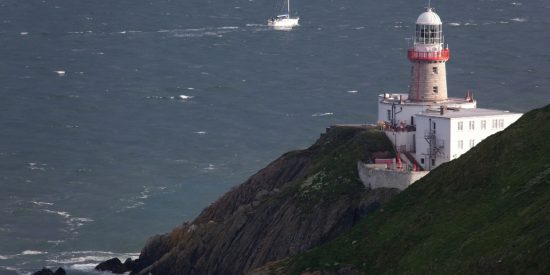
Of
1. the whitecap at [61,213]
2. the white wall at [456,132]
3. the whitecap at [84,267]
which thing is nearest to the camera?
the white wall at [456,132]

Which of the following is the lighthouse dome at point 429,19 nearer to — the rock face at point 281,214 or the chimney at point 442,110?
the chimney at point 442,110

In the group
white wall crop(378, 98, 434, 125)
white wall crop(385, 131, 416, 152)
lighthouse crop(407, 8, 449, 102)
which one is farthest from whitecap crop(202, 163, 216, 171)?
white wall crop(385, 131, 416, 152)

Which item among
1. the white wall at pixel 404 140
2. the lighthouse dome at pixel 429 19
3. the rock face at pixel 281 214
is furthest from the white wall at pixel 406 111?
the lighthouse dome at pixel 429 19

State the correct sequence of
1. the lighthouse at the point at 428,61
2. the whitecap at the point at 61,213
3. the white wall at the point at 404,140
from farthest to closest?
the whitecap at the point at 61,213
the lighthouse at the point at 428,61
the white wall at the point at 404,140

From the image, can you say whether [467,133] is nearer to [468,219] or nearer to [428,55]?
[428,55]

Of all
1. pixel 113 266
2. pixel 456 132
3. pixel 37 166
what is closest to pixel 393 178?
pixel 456 132

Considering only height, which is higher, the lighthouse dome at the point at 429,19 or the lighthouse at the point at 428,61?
the lighthouse dome at the point at 429,19

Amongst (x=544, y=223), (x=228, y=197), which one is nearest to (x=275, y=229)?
(x=228, y=197)

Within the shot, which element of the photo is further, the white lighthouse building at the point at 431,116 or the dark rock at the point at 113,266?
the dark rock at the point at 113,266


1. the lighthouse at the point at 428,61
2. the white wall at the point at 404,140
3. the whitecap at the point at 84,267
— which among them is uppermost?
the lighthouse at the point at 428,61
